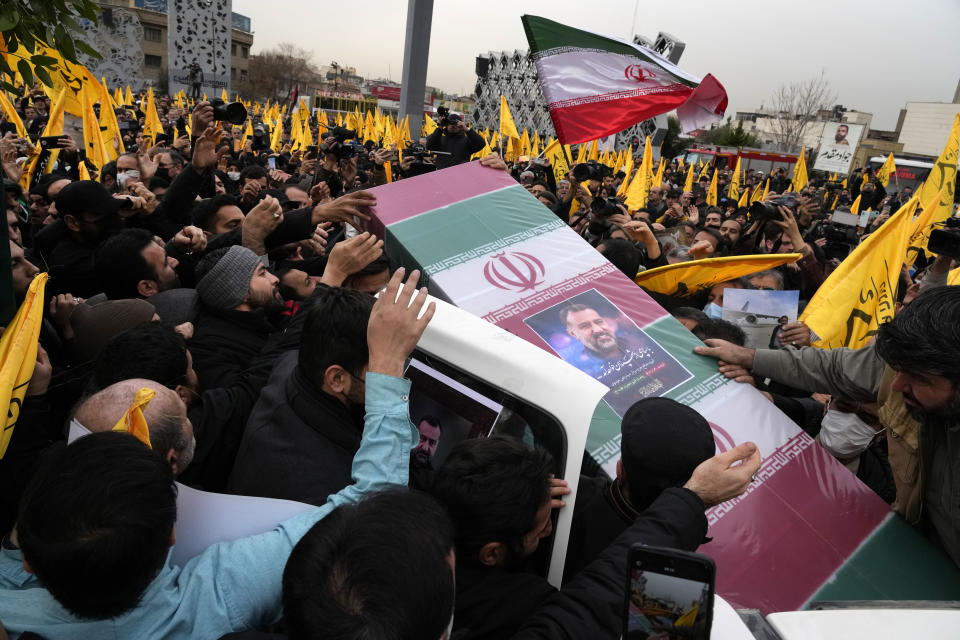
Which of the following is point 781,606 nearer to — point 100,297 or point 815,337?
point 815,337

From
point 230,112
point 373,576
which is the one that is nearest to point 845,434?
point 373,576

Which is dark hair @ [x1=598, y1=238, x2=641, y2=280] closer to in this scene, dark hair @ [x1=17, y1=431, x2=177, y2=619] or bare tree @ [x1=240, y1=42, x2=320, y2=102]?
dark hair @ [x1=17, y1=431, x2=177, y2=619]

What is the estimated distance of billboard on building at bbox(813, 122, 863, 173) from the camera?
82.7ft

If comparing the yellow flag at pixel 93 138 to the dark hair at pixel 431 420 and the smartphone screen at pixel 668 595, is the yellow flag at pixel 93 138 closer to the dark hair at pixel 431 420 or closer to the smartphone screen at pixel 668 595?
the dark hair at pixel 431 420

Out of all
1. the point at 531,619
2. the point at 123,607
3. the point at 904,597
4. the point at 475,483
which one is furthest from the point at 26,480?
the point at 904,597

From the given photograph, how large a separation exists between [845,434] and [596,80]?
389 cm

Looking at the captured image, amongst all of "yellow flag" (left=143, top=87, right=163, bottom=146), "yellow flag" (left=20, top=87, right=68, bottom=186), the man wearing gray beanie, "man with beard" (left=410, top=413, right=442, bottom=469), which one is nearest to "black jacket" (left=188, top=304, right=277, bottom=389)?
the man wearing gray beanie

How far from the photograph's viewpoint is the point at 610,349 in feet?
7.27

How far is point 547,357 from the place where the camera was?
1.46 metres

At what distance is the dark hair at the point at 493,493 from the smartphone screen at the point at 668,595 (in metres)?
0.38

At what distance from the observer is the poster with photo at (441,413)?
4.91 feet

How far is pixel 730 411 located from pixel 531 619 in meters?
1.29

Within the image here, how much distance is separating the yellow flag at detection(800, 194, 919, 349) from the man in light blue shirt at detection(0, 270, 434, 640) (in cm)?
251

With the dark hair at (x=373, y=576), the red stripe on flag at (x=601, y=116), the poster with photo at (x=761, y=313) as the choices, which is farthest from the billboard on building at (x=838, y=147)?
the dark hair at (x=373, y=576)
